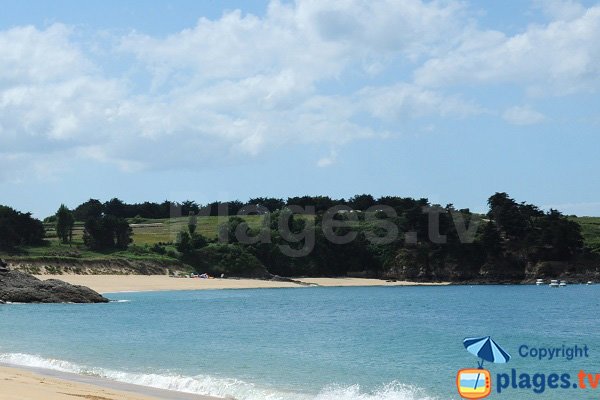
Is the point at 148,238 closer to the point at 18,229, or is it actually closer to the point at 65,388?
the point at 18,229

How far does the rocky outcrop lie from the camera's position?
59281 mm

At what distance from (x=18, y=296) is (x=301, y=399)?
4443 centimetres

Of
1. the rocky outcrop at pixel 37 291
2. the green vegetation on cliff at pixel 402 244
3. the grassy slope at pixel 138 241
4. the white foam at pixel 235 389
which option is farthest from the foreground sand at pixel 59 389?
the green vegetation on cliff at pixel 402 244

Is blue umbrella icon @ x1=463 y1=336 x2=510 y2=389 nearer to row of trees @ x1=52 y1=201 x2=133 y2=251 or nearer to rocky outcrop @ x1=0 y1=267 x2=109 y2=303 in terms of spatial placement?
rocky outcrop @ x1=0 y1=267 x2=109 y2=303

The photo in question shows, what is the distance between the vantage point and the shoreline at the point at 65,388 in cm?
1720

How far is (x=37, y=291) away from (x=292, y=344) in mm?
32570

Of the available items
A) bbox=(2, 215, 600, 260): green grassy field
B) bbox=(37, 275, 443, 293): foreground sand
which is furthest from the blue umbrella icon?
bbox=(2, 215, 600, 260): green grassy field

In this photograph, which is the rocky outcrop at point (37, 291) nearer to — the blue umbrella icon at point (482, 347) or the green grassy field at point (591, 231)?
the blue umbrella icon at point (482, 347)

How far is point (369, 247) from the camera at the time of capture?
407 ft

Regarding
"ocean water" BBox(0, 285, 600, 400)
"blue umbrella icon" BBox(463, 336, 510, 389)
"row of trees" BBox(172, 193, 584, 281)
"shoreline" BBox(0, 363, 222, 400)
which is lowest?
"ocean water" BBox(0, 285, 600, 400)

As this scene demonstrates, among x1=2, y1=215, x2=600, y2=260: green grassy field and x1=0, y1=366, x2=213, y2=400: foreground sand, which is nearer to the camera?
x1=0, y1=366, x2=213, y2=400: foreground sand
